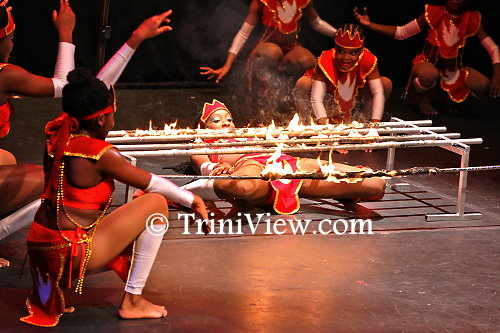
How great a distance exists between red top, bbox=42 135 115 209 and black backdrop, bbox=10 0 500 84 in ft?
16.6

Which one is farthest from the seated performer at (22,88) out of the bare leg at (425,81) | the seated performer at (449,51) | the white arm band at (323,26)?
the bare leg at (425,81)

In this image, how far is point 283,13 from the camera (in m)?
8.00

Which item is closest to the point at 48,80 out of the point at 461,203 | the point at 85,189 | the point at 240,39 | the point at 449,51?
the point at 85,189

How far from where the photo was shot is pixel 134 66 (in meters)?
8.90

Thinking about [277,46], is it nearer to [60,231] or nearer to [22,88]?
[22,88]

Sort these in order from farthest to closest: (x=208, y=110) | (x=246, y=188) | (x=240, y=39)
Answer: (x=240, y=39) < (x=208, y=110) < (x=246, y=188)

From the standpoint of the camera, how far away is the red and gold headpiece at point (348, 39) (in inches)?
254

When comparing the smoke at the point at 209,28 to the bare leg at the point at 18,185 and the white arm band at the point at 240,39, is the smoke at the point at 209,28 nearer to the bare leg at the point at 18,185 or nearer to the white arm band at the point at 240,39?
the white arm band at the point at 240,39

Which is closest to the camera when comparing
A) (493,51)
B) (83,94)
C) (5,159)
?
(83,94)

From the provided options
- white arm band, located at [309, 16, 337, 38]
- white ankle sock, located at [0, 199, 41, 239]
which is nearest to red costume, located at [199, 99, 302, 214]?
white ankle sock, located at [0, 199, 41, 239]

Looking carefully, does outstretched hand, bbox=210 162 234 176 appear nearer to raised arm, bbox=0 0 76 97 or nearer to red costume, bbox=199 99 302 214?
red costume, bbox=199 99 302 214

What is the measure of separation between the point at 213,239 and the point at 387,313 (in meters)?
1.27

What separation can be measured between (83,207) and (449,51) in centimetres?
550

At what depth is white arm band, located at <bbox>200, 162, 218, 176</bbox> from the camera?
17.6 ft
